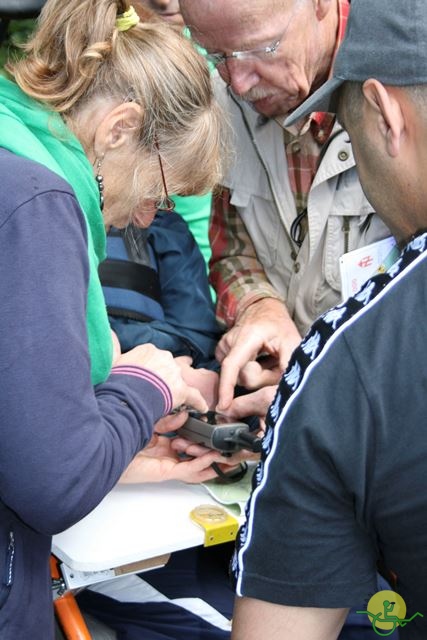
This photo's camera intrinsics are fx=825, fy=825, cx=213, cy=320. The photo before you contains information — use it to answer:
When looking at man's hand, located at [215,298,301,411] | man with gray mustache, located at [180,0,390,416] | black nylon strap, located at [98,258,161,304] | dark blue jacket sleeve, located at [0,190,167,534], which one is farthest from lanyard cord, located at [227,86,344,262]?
dark blue jacket sleeve, located at [0,190,167,534]

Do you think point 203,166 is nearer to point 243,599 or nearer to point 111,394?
point 111,394

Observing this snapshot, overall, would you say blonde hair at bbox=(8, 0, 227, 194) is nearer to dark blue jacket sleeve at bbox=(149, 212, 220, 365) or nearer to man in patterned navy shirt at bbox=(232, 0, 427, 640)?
man in patterned navy shirt at bbox=(232, 0, 427, 640)

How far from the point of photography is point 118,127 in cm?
151

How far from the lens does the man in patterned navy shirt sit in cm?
95

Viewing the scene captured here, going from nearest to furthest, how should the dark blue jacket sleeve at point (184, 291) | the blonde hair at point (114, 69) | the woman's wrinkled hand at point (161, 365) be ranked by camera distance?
1. the blonde hair at point (114, 69)
2. the woman's wrinkled hand at point (161, 365)
3. the dark blue jacket sleeve at point (184, 291)

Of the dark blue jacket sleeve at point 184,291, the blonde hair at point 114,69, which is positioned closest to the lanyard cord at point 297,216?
the dark blue jacket sleeve at point 184,291

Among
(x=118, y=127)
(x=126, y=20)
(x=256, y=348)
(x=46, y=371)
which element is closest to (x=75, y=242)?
(x=46, y=371)

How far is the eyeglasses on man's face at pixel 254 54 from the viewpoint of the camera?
2100mm

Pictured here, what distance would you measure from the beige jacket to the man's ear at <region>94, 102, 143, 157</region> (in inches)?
27.2

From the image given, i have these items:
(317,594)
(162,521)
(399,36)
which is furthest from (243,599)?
(399,36)

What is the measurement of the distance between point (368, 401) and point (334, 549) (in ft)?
0.76

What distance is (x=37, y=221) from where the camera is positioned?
1.08 meters

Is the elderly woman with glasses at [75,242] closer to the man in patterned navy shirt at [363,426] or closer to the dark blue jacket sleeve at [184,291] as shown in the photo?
the man in patterned navy shirt at [363,426]

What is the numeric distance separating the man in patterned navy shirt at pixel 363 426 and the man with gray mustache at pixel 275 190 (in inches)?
35.7
